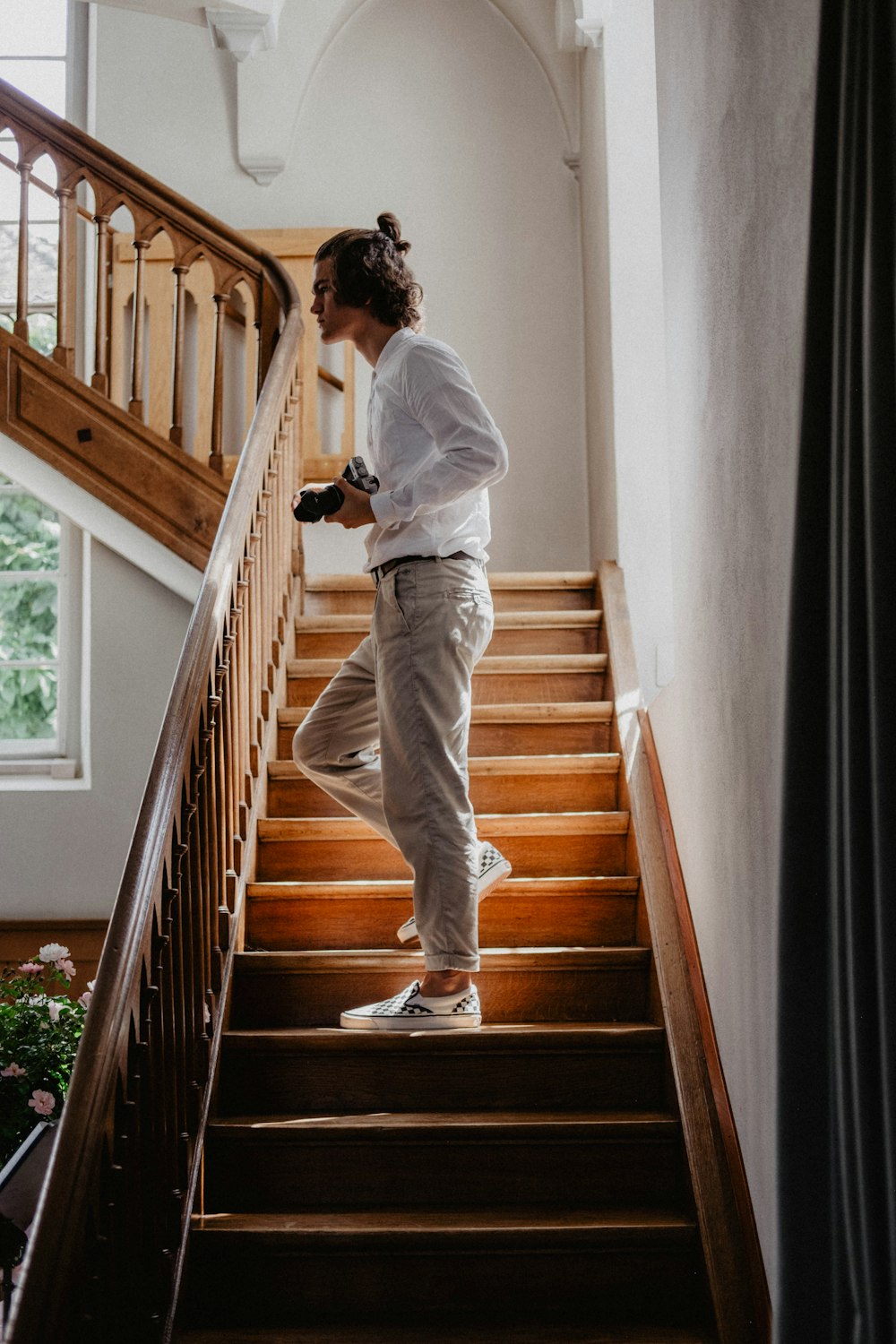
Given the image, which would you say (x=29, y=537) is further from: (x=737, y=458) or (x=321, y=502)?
(x=737, y=458)

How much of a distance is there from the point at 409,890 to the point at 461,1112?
0.55 m

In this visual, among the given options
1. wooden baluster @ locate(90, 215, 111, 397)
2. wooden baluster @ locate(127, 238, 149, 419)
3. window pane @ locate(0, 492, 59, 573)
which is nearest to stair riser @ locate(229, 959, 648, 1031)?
wooden baluster @ locate(127, 238, 149, 419)

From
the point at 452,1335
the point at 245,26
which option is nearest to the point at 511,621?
the point at 452,1335

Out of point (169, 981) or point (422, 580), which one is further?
point (422, 580)

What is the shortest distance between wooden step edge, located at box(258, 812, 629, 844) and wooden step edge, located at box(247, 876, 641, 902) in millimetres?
177

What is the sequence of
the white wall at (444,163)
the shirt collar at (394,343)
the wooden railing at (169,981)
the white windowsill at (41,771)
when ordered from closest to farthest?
the wooden railing at (169,981) < the shirt collar at (394,343) < the white windowsill at (41,771) < the white wall at (444,163)

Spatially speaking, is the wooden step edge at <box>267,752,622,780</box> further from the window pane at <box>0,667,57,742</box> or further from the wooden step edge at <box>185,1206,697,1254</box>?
the window pane at <box>0,667,57,742</box>

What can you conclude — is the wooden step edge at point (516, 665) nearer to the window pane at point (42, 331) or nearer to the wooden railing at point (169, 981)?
the wooden railing at point (169, 981)

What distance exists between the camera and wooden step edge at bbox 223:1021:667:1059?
252 cm

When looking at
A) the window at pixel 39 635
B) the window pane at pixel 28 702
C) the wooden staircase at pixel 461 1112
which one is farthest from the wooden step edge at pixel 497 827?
the window pane at pixel 28 702

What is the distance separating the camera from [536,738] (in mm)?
3555

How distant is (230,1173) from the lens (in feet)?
7.82

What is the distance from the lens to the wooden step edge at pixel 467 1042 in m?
2.52

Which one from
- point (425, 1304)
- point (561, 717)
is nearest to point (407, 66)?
point (561, 717)
